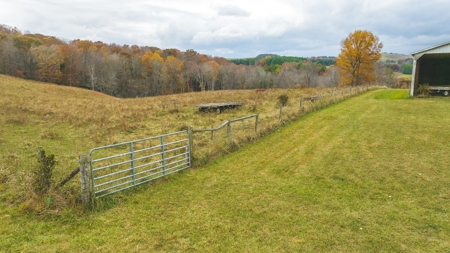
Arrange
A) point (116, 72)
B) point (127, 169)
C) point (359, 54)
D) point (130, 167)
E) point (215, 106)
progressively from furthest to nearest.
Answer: point (116, 72) → point (359, 54) → point (215, 106) → point (130, 167) → point (127, 169)

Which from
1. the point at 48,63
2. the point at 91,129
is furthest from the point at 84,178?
the point at 48,63

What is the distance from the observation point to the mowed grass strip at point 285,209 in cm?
487

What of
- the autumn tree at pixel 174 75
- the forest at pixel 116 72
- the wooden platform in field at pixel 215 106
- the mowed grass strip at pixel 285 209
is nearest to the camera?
the mowed grass strip at pixel 285 209

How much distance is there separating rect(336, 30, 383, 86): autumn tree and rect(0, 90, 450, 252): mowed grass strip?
123 ft

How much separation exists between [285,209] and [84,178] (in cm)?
468

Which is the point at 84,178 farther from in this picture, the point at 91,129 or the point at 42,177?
the point at 91,129

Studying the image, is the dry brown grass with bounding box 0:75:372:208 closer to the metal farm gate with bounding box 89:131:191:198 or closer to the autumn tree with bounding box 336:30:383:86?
the metal farm gate with bounding box 89:131:191:198

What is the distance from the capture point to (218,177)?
8219 mm

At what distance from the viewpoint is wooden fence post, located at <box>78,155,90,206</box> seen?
19.4ft

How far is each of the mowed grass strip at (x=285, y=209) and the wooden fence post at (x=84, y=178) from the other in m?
0.42

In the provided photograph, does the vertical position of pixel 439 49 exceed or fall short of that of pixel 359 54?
it falls short

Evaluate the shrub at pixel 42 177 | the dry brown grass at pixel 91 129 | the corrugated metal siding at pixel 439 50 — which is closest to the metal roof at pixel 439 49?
the corrugated metal siding at pixel 439 50

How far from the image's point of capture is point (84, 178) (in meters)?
6.00

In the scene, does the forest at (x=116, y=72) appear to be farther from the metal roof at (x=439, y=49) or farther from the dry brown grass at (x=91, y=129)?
the dry brown grass at (x=91, y=129)
